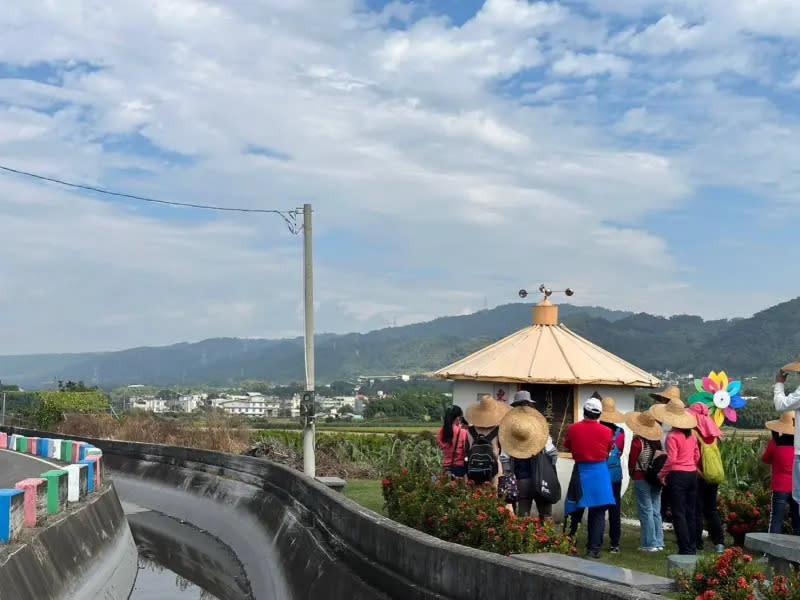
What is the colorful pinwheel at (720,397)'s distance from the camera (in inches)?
618

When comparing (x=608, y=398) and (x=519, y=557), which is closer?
(x=519, y=557)

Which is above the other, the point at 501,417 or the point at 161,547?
the point at 501,417

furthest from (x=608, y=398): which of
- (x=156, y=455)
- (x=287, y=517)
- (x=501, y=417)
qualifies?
(x=156, y=455)

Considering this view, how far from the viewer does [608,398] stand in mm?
15164

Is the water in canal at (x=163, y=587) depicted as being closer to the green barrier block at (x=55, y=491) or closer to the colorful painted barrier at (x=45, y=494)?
the colorful painted barrier at (x=45, y=494)

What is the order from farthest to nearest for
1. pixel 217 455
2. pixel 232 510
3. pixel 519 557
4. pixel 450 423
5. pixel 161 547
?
pixel 217 455
pixel 232 510
pixel 161 547
pixel 450 423
pixel 519 557

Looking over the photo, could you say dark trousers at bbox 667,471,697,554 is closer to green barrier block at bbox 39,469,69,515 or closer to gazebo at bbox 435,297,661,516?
gazebo at bbox 435,297,661,516

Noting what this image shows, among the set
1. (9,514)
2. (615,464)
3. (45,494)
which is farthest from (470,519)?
(45,494)

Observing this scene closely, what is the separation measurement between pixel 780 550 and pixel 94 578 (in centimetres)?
900

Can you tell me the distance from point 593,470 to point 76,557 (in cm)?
677

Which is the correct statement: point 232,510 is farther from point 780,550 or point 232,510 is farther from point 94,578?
point 780,550

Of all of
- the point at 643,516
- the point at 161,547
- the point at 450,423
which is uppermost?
the point at 450,423

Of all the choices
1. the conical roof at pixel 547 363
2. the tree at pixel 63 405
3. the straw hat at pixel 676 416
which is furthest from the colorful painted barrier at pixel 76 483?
the tree at pixel 63 405

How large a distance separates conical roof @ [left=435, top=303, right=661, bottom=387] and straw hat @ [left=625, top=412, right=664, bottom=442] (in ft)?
5.34
